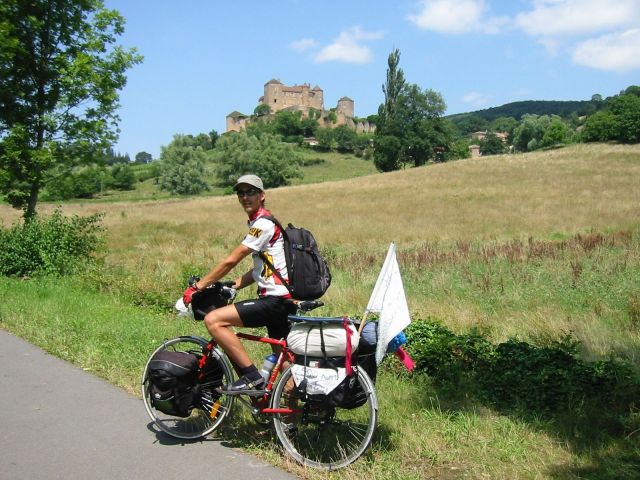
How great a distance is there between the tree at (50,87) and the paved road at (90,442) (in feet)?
36.6

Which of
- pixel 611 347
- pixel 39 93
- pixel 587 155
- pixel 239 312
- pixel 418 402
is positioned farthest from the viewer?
pixel 587 155

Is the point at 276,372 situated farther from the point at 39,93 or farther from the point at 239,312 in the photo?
the point at 39,93

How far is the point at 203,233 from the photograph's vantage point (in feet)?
94.3

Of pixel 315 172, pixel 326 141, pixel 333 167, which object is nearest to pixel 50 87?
pixel 315 172

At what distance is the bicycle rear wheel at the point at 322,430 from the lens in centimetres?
410

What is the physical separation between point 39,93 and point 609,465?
16536mm

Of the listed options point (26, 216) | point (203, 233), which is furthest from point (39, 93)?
point (203, 233)

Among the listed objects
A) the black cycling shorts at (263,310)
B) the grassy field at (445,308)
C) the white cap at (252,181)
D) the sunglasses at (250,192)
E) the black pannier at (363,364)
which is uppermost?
the white cap at (252,181)

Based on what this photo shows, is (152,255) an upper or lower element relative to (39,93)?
lower

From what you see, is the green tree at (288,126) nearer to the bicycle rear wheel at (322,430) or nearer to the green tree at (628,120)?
the green tree at (628,120)

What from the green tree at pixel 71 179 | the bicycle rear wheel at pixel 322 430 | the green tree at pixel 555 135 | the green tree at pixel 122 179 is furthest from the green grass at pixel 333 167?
Answer: the bicycle rear wheel at pixel 322 430

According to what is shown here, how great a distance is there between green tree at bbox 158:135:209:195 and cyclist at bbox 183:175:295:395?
289 feet

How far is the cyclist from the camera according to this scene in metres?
4.53

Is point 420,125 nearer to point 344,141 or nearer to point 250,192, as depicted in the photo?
point 344,141
